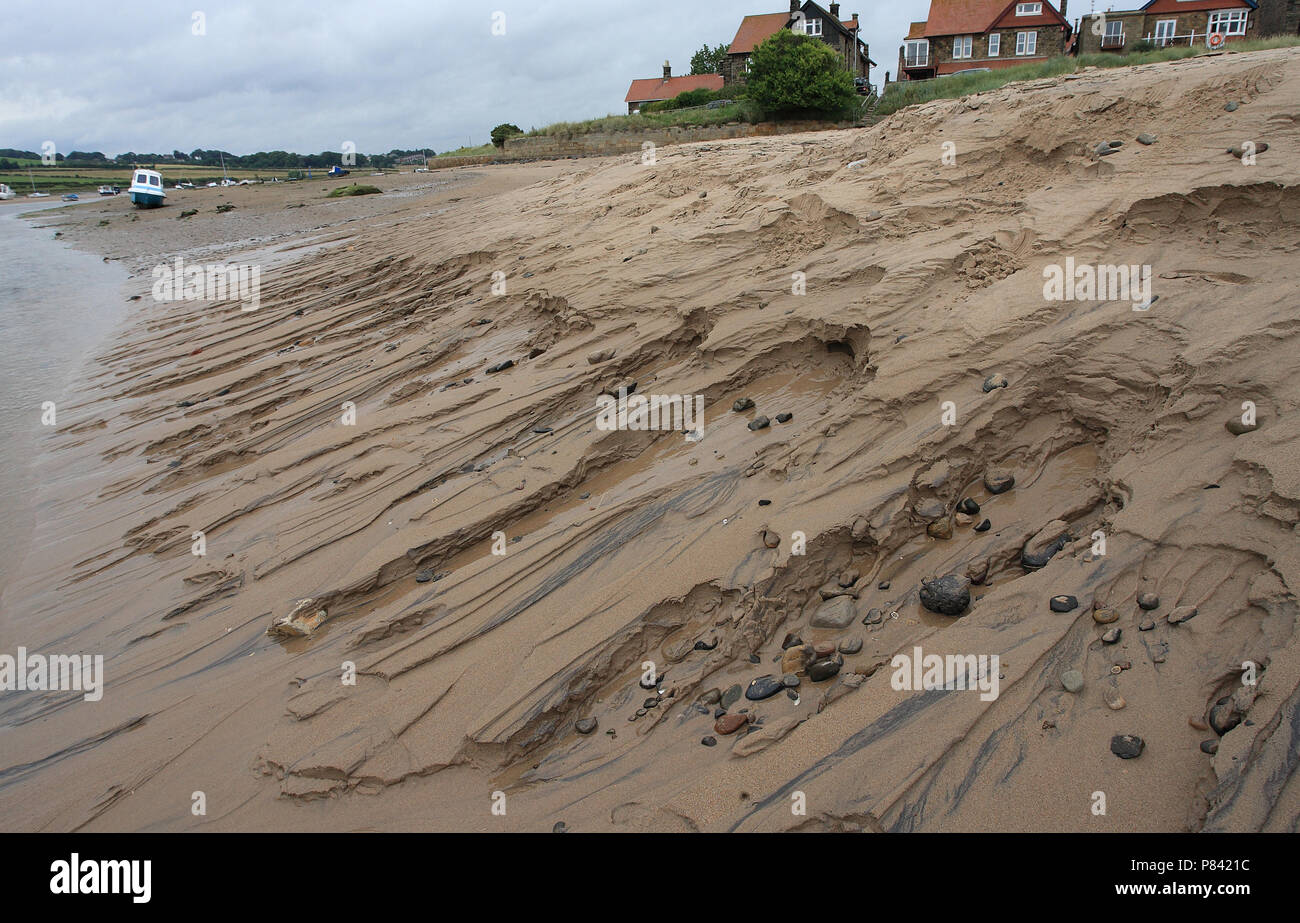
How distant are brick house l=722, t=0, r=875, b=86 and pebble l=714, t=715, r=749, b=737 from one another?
136ft

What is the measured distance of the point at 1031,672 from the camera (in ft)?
8.67

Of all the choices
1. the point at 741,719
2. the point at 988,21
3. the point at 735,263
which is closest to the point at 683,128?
the point at 988,21

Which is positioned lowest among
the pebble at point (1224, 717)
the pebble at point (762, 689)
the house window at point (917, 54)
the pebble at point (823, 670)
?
the pebble at point (762, 689)

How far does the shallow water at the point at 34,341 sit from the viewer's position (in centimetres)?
591

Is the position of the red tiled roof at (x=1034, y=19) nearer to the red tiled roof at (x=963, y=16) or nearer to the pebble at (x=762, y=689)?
the red tiled roof at (x=963, y=16)

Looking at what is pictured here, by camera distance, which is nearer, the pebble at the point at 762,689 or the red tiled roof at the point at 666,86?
the pebble at the point at 762,689

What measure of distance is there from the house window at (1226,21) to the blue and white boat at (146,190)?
41883 mm

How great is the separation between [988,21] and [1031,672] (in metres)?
37.4

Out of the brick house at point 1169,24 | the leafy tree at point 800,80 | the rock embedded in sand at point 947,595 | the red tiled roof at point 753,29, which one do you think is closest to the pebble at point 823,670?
the rock embedded in sand at point 947,595

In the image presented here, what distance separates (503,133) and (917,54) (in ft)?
68.6

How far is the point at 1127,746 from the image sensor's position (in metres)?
2.29

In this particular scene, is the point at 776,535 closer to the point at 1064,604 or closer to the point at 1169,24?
the point at 1064,604

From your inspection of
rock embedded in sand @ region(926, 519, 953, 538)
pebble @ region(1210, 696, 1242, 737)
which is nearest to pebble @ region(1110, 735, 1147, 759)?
pebble @ region(1210, 696, 1242, 737)

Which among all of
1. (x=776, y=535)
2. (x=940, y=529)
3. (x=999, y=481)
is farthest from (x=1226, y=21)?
(x=776, y=535)
